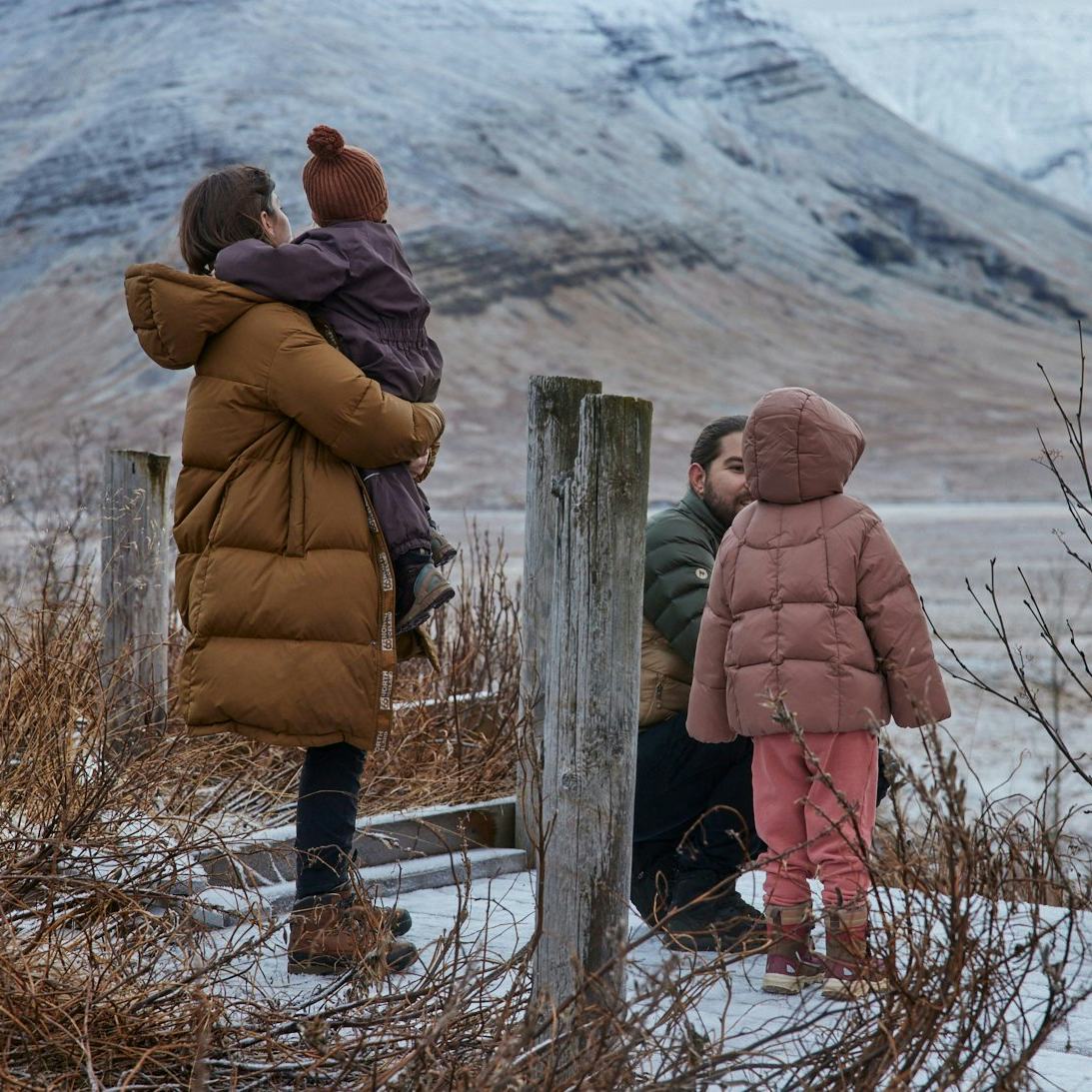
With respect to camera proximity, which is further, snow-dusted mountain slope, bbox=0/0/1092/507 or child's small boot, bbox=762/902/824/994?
snow-dusted mountain slope, bbox=0/0/1092/507

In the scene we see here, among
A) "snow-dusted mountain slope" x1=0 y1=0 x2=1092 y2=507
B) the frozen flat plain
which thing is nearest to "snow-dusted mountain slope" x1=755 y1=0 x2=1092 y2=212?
"snow-dusted mountain slope" x1=0 y1=0 x2=1092 y2=507

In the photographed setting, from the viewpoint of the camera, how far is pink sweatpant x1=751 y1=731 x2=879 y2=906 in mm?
3629

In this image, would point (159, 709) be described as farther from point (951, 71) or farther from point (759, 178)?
point (951, 71)

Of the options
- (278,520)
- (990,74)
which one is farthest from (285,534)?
(990,74)

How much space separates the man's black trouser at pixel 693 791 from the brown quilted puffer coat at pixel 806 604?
11.0 inches

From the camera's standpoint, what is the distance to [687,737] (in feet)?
13.6

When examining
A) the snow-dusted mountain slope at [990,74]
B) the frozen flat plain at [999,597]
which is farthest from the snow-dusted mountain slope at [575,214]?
the snow-dusted mountain slope at [990,74]

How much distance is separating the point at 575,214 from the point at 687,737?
6249cm

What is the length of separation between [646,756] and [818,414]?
1.00 m

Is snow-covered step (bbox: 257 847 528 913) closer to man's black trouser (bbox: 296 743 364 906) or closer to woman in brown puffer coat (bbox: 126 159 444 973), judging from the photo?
man's black trouser (bbox: 296 743 364 906)

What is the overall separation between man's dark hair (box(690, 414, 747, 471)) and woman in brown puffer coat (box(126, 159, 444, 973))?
3.37ft

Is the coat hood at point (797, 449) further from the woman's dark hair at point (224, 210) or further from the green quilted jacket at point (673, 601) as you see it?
the woman's dark hair at point (224, 210)

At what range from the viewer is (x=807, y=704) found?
362 centimetres

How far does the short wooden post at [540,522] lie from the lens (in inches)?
153
